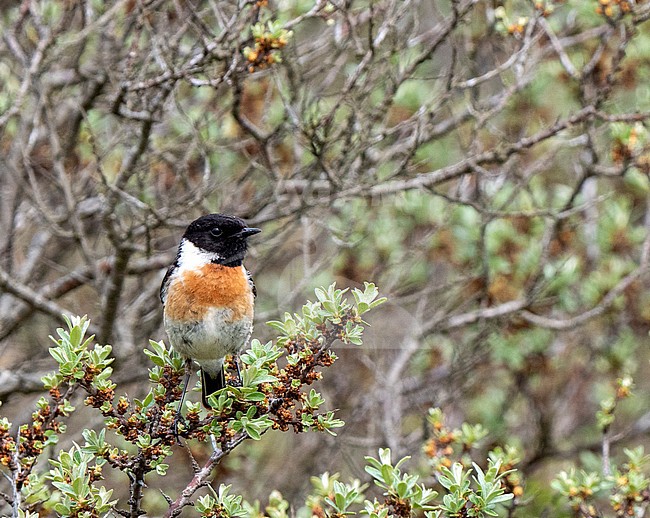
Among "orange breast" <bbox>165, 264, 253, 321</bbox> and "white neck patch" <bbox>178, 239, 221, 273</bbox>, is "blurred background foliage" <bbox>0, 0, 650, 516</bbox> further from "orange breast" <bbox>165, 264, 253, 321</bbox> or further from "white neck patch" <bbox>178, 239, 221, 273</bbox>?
"orange breast" <bbox>165, 264, 253, 321</bbox>

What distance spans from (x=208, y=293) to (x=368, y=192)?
5.33 feet

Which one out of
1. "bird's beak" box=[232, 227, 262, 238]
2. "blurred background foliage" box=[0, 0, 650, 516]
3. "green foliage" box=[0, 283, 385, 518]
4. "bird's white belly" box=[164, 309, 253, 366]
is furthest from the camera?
"blurred background foliage" box=[0, 0, 650, 516]

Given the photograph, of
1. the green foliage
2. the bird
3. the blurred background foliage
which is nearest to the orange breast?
the bird

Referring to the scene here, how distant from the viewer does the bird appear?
4793mm

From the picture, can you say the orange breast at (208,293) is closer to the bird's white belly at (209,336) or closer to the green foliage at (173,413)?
the bird's white belly at (209,336)

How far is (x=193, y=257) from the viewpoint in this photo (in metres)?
5.14

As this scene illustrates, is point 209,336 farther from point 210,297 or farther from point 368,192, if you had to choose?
point 368,192

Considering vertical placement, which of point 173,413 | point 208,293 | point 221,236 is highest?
point 173,413

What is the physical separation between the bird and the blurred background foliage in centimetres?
52

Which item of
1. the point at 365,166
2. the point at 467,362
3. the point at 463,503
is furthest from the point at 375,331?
the point at 463,503

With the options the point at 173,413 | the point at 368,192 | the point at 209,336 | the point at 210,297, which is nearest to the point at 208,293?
the point at 210,297

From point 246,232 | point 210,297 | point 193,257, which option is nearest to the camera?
point 210,297

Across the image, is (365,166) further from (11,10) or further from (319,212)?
(11,10)

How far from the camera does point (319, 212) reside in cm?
744
